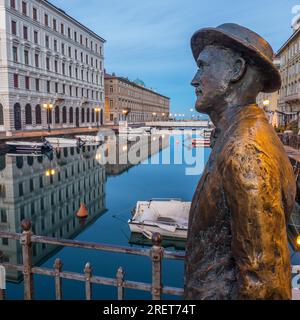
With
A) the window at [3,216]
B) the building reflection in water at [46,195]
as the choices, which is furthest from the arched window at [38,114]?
the window at [3,216]

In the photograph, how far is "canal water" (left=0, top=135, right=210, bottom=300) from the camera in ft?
32.8

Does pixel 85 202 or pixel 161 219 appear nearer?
pixel 161 219

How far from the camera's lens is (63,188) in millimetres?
20844

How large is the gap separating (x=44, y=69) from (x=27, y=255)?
4817 cm

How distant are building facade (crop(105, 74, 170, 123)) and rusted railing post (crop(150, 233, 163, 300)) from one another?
79.1 metres

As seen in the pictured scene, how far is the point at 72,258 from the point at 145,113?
361ft

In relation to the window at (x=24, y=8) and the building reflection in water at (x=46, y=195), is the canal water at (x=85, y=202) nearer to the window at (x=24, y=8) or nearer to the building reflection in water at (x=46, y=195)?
the building reflection in water at (x=46, y=195)

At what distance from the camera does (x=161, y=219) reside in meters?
12.9

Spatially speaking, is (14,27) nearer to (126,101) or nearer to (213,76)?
(213,76)

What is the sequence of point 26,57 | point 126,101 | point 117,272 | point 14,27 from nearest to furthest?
point 117,272 < point 14,27 < point 26,57 < point 126,101

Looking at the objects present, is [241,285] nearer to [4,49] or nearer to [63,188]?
[63,188]

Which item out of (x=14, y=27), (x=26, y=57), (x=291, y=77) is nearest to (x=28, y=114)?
(x=26, y=57)

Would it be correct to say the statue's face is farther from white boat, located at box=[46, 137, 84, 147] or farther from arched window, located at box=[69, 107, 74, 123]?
arched window, located at box=[69, 107, 74, 123]
